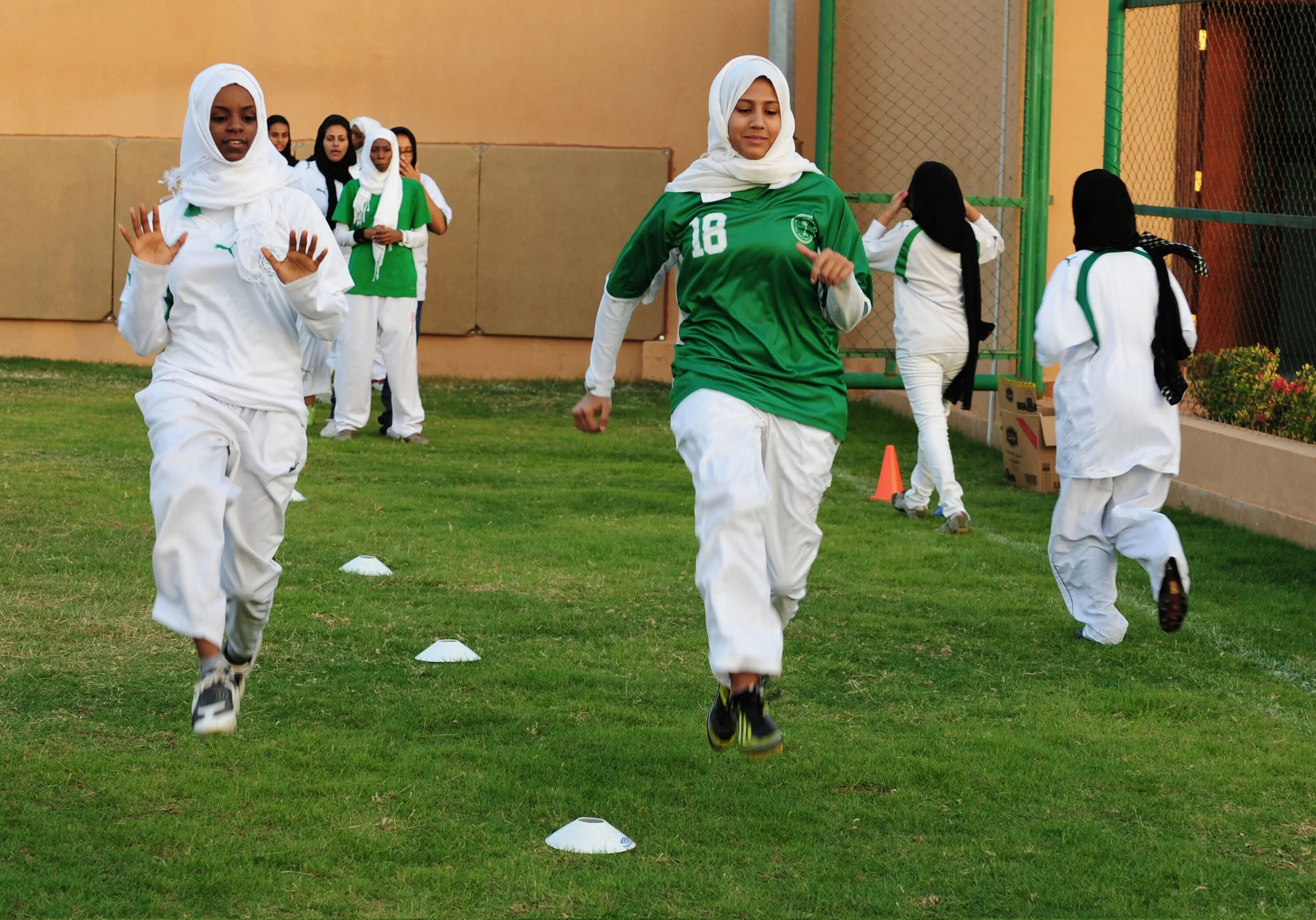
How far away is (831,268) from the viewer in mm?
4961

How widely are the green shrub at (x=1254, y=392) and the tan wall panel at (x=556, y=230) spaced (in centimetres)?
838

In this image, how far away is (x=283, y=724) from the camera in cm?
562

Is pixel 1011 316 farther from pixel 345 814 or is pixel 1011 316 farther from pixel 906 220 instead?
pixel 345 814

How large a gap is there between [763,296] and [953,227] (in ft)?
17.1

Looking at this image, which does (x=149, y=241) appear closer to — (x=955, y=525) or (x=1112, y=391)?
(x=1112, y=391)

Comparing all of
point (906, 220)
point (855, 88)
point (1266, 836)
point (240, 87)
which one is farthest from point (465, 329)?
point (1266, 836)

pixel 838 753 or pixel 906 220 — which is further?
pixel 906 220

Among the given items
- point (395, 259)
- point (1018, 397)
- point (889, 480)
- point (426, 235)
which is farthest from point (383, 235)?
point (1018, 397)

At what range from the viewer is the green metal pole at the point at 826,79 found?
12.8 meters

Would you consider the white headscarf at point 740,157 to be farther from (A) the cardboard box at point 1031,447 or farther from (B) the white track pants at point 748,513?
(A) the cardboard box at point 1031,447

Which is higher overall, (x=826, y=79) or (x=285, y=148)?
(x=826, y=79)

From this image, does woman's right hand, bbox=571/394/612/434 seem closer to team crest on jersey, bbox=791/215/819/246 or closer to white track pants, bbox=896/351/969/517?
team crest on jersey, bbox=791/215/819/246

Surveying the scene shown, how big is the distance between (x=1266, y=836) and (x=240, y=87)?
3996 mm

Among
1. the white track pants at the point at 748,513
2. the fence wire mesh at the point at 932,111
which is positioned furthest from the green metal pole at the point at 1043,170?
the white track pants at the point at 748,513
